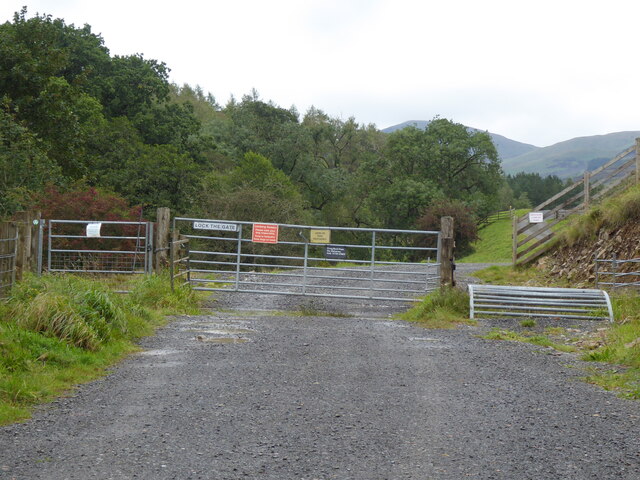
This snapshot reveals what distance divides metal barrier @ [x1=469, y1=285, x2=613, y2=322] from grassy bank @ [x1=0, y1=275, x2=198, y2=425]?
6.66 m

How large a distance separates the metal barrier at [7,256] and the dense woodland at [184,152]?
435 inches

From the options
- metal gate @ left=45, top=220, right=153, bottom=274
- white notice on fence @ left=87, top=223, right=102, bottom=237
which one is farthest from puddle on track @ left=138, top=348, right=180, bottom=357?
metal gate @ left=45, top=220, right=153, bottom=274

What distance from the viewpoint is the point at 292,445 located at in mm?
5371

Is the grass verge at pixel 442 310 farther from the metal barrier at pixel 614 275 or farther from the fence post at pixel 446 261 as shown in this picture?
the metal barrier at pixel 614 275

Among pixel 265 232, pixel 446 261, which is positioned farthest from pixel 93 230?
pixel 446 261

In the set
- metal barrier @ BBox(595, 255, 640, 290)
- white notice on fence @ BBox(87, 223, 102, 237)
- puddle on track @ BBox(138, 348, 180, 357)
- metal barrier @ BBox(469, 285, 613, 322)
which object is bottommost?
puddle on track @ BBox(138, 348, 180, 357)

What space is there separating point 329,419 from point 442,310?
8580mm

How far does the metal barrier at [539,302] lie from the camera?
14.1 meters

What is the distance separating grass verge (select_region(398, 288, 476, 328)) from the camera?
45.9 feet

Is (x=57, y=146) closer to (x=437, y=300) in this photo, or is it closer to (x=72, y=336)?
(x=437, y=300)

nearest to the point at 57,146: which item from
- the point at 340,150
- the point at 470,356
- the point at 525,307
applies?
Answer: the point at 525,307

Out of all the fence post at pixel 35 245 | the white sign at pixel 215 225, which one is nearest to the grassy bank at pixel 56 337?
the white sign at pixel 215 225

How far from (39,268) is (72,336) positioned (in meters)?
8.04

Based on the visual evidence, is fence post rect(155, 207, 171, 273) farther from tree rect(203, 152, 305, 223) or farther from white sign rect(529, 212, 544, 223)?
tree rect(203, 152, 305, 223)
